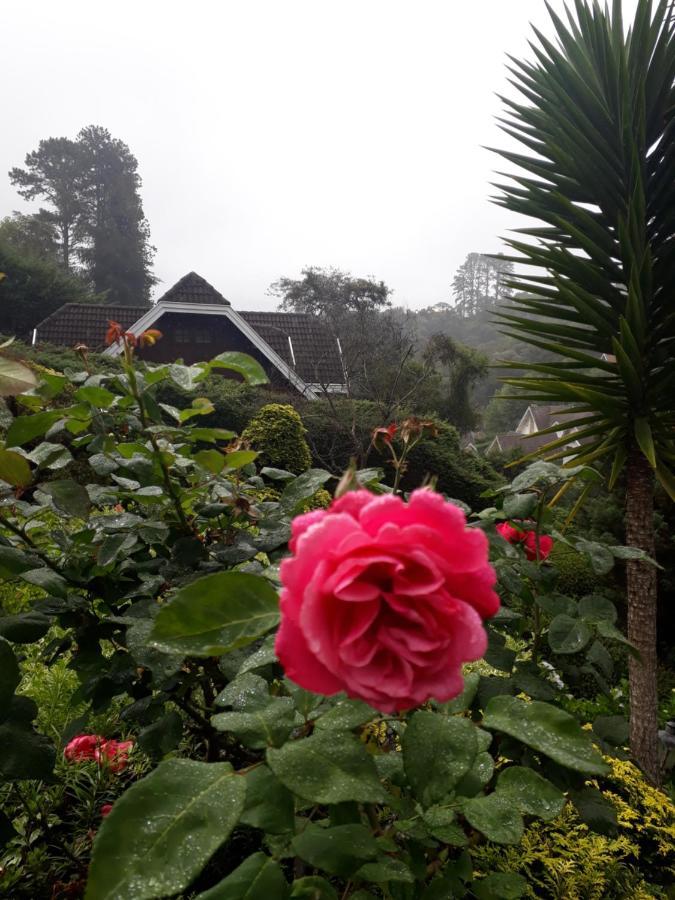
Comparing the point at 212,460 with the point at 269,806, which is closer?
the point at 269,806

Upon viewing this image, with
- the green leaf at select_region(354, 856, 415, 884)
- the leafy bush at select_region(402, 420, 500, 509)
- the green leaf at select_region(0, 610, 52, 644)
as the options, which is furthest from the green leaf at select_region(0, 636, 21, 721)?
the leafy bush at select_region(402, 420, 500, 509)

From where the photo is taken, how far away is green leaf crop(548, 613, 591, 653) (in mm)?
787

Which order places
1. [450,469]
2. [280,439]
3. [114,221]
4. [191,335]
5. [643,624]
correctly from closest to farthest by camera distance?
[643,624]
[280,439]
[450,469]
[191,335]
[114,221]

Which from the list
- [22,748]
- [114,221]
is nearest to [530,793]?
[22,748]

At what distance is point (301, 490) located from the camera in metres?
0.89

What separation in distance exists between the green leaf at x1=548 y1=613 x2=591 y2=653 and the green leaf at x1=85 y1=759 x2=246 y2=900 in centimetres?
53

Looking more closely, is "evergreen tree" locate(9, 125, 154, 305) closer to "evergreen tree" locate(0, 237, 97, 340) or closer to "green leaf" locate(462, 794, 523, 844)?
"evergreen tree" locate(0, 237, 97, 340)

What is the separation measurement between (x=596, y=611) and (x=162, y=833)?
2.29ft

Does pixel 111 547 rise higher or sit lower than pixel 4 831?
higher

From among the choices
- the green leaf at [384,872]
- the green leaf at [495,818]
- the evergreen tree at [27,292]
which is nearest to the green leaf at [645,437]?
the green leaf at [495,818]

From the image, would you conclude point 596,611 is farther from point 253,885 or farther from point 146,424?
point 146,424

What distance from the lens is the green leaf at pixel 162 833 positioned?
0.39m

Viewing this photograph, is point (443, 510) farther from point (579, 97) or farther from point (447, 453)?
point (447, 453)

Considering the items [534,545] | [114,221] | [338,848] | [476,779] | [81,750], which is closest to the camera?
[338,848]
